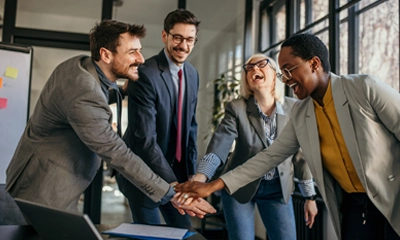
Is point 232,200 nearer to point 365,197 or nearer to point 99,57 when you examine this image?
point 365,197

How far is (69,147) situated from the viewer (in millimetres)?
1633

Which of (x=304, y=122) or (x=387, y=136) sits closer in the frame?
(x=387, y=136)

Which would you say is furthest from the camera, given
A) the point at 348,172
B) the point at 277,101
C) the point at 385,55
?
the point at 385,55

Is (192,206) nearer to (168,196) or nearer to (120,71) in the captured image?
(168,196)

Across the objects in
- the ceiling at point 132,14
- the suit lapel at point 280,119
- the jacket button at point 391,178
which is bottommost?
the jacket button at point 391,178

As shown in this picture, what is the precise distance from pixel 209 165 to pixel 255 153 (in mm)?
264

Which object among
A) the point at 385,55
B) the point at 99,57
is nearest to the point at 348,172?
the point at 99,57

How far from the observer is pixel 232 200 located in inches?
82.0

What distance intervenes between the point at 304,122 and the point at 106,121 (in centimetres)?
85

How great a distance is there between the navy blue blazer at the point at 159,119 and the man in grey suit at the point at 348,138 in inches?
15.0

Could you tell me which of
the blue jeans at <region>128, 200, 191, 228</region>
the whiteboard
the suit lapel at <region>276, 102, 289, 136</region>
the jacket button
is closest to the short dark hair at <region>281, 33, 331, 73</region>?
the jacket button

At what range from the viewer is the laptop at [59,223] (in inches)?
35.9

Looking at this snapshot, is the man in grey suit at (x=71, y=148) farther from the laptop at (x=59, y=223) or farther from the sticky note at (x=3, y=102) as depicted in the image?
the sticky note at (x=3, y=102)

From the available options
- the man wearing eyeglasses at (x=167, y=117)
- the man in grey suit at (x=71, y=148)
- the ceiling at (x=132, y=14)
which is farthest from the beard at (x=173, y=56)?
the ceiling at (x=132, y=14)
